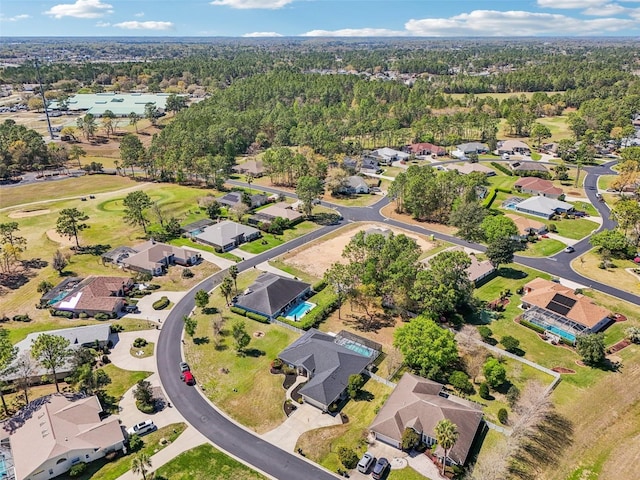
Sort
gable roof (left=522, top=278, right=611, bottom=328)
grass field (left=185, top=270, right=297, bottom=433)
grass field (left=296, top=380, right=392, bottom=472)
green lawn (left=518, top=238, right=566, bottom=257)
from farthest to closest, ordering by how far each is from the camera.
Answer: green lawn (left=518, top=238, right=566, bottom=257) → gable roof (left=522, top=278, right=611, bottom=328) → grass field (left=185, top=270, right=297, bottom=433) → grass field (left=296, top=380, right=392, bottom=472)

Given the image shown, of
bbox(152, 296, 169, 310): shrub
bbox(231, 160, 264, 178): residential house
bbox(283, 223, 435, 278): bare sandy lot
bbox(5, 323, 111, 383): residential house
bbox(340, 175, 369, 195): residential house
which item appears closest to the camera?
bbox(5, 323, 111, 383): residential house

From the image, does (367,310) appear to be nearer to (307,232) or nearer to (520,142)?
(307,232)

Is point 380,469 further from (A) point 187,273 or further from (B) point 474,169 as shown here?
(B) point 474,169

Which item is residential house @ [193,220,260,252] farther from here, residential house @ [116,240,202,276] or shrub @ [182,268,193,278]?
shrub @ [182,268,193,278]

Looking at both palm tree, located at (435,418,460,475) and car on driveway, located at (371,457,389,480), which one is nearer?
palm tree, located at (435,418,460,475)

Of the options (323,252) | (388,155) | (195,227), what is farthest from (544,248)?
(388,155)

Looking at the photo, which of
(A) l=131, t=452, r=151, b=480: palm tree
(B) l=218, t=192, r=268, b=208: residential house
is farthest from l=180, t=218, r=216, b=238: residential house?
(A) l=131, t=452, r=151, b=480: palm tree
